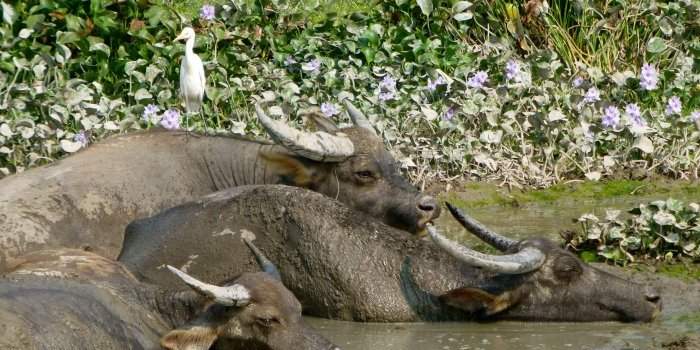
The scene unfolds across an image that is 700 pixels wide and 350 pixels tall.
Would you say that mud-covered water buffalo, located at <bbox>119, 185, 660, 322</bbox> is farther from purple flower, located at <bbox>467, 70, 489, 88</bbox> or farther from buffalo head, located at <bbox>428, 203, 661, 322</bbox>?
purple flower, located at <bbox>467, 70, 489, 88</bbox>

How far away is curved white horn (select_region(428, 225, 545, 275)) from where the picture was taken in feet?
27.7

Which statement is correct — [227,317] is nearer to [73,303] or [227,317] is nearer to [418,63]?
[73,303]

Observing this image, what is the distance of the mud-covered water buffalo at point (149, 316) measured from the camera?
6906mm

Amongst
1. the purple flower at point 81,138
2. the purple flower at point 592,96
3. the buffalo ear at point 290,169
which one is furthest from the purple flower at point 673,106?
the purple flower at point 81,138

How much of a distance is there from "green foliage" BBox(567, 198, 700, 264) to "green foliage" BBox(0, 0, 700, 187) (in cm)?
243

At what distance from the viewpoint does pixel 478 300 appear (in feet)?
28.5

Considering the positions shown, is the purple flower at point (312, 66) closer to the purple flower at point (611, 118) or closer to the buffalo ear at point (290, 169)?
the purple flower at point (611, 118)

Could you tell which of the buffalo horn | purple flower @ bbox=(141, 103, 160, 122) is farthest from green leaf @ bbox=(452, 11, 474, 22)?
the buffalo horn

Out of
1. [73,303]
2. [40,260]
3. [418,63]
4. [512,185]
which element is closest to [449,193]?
[512,185]

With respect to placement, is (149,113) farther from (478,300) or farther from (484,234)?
(478,300)

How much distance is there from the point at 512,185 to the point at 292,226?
3684 mm

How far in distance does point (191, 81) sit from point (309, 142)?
8.32 feet

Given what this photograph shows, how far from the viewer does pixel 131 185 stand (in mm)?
10102

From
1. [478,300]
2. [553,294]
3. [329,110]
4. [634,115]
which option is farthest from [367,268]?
[634,115]
